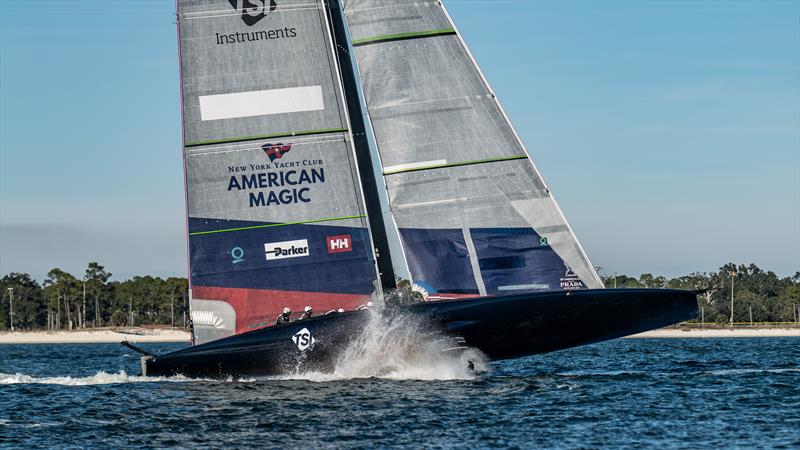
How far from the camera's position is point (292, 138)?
2647 cm

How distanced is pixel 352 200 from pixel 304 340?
356 cm

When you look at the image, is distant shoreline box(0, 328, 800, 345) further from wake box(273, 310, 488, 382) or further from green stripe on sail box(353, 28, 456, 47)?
green stripe on sail box(353, 28, 456, 47)

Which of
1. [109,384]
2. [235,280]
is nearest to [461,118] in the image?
[235,280]

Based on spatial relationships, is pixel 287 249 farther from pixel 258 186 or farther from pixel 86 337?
pixel 86 337

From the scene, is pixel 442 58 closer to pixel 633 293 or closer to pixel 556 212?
pixel 556 212

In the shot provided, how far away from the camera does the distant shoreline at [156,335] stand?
365 ft

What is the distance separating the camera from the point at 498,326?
24.4 meters

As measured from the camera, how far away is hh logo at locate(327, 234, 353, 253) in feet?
86.5

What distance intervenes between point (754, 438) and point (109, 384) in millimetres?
17235

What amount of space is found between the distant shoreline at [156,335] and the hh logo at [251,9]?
8167 centimetres

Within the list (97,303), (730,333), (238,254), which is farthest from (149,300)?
(238,254)

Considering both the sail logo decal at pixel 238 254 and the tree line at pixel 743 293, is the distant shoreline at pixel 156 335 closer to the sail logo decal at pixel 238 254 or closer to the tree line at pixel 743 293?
the tree line at pixel 743 293

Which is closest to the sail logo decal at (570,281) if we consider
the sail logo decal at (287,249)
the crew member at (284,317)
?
the sail logo decal at (287,249)

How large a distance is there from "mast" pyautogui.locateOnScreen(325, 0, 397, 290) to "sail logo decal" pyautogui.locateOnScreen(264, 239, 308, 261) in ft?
5.34
